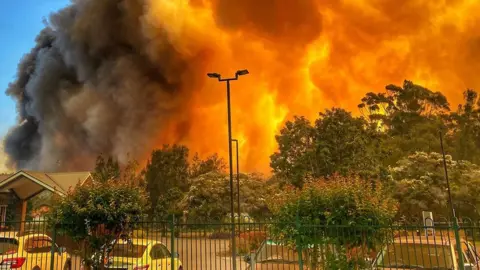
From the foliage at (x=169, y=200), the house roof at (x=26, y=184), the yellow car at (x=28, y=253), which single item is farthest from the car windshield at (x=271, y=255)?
the foliage at (x=169, y=200)

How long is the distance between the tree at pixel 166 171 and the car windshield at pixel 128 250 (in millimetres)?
40762

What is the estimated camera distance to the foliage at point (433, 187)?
32.2 metres

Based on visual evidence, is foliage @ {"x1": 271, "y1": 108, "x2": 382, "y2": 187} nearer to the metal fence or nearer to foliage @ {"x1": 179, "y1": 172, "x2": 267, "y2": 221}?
foliage @ {"x1": 179, "y1": 172, "x2": 267, "y2": 221}

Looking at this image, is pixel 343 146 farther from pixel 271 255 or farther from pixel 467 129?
pixel 467 129

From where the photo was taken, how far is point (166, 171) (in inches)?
2084

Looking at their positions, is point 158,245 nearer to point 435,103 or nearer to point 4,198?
point 4,198

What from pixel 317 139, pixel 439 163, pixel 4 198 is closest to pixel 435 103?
pixel 439 163

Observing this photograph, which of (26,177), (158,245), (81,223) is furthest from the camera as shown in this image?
(26,177)

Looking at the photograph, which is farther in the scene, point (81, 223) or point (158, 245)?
point (158, 245)

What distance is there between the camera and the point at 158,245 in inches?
424

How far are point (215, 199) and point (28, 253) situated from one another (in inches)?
1152

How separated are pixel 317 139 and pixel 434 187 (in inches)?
426

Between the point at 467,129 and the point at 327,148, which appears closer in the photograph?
the point at 327,148

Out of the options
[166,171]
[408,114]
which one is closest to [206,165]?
[166,171]
